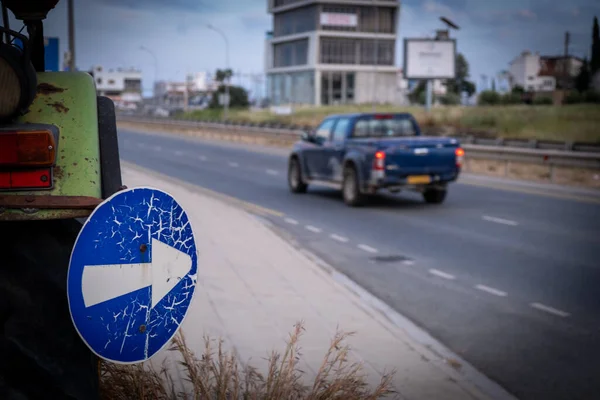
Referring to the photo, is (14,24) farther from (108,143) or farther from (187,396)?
(187,396)

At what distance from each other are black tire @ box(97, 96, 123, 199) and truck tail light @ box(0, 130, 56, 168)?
0.51m

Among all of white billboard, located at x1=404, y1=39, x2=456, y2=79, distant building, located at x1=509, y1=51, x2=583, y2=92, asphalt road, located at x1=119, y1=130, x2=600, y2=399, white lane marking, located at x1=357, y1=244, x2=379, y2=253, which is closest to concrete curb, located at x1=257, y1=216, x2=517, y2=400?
asphalt road, located at x1=119, y1=130, x2=600, y2=399

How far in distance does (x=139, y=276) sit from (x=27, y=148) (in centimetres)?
60

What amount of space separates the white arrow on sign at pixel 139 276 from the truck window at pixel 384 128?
17.6m

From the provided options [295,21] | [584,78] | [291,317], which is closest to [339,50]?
[295,21]

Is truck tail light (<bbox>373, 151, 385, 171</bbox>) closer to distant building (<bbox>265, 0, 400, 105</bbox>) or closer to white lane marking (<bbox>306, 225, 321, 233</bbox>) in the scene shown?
white lane marking (<bbox>306, 225, 321, 233</bbox>)

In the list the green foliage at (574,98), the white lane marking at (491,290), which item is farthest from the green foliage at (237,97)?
the white lane marking at (491,290)

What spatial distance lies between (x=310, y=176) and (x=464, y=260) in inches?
396

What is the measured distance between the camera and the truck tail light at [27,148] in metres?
3.34

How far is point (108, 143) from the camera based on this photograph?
411 centimetres

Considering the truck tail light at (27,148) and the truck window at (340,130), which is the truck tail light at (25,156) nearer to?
the truck tail light at (27,148)

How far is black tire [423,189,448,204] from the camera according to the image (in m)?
21.0

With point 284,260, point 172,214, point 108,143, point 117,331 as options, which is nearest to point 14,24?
point 108,143

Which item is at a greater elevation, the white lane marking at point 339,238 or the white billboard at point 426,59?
the white billboard at point 426,59
